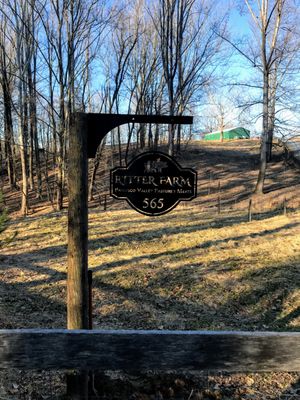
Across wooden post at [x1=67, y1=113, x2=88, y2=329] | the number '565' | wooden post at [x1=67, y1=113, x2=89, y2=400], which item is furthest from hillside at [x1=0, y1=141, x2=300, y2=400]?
the number '565'

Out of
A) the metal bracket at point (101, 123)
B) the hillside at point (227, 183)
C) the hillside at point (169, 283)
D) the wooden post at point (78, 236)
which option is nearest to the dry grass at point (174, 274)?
the hillside at point (169, 283)

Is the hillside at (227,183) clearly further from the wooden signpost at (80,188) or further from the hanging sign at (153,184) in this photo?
the hanging sign at (153,184)

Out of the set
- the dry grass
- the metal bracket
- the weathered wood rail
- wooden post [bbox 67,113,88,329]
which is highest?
the metal bracket

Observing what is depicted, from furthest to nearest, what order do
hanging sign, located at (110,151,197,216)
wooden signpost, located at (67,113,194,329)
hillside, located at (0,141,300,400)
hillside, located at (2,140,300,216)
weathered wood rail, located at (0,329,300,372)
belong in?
hillside, located at (2,140,300,216) → hillside, located at (0,141,300,400) → hanging sign, located at (110,151,197,216) → wooden signpost, located at (67,113,194,329) → weathered wood rail, located at (0,329,300,372)

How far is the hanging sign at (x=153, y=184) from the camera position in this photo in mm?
3186

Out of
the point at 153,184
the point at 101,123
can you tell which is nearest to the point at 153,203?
the point at 153,184

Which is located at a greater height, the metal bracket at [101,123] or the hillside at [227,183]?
the metal bracket at [101,123]

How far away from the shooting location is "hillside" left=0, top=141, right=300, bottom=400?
3.80 meters

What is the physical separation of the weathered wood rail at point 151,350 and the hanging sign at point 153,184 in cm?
119

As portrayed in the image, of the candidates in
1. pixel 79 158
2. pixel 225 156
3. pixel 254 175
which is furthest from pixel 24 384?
pixel 225 156

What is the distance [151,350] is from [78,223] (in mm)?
1253

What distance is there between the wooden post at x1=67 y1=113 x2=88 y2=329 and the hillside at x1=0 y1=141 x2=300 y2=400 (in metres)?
1.00

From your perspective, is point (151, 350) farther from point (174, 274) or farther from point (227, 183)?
point (227, 183)

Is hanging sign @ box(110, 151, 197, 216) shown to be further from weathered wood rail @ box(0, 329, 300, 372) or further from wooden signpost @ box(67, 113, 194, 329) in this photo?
weathered wood rail @ box(0, 329, 300, 372)
